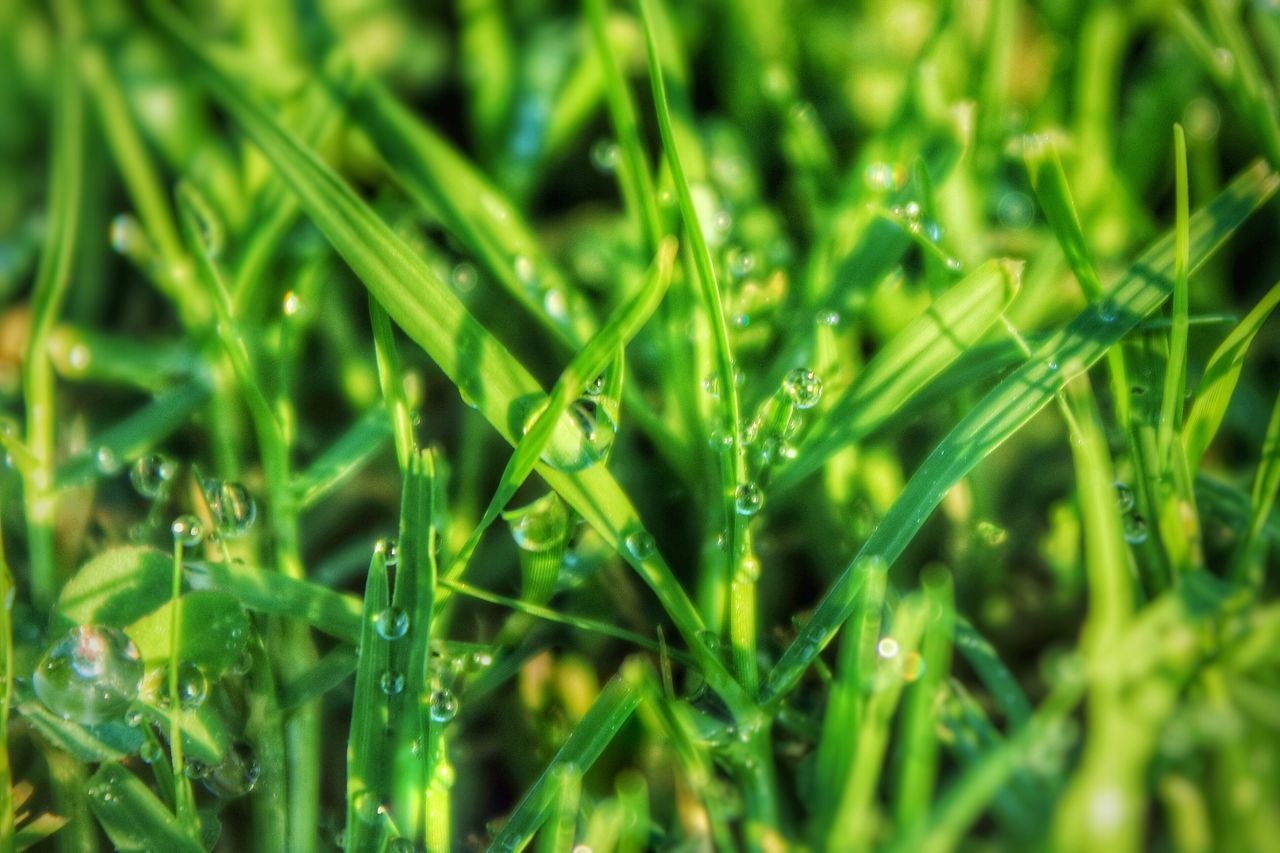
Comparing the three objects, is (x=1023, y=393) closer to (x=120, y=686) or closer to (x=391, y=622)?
(x=391, y=622)

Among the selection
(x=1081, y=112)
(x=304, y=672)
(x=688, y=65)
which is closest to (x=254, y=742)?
(x=304, y=672)

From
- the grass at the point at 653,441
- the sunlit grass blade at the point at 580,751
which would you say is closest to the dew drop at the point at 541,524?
the grass at the point at 653,441

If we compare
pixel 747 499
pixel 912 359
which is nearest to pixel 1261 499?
pixel 912 359

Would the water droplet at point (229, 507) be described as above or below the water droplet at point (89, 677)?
above

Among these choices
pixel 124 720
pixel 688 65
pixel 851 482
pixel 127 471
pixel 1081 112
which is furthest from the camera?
pixel 688 65

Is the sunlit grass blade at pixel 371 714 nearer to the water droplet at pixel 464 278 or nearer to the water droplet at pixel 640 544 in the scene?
the water droplet at pixel 640 544

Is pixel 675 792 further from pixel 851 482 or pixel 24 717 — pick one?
pixel 24 717

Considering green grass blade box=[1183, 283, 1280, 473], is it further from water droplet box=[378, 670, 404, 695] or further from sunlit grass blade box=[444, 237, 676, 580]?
water droplet box=[378, 670, 404, 695]
